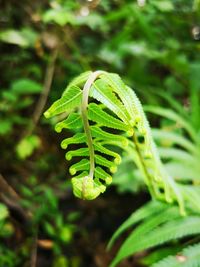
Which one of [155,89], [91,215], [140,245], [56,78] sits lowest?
[140,245]

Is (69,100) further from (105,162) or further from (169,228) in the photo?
(169,228)

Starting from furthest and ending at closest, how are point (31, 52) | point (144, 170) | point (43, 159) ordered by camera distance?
point (31, 52) < point (43, 159) < point (144, 170)

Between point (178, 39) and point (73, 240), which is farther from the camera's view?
point (178, 39)

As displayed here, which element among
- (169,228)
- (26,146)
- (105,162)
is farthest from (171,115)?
(105,162)

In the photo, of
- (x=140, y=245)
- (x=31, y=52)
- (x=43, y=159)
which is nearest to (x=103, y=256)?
(x=43, y=159)

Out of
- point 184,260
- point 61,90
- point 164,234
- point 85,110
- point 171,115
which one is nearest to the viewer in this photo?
point 85,110

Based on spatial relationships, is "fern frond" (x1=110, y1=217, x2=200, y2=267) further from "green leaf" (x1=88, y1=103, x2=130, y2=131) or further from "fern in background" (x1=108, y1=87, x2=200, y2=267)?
"green leaf" (x1=88, y1=103, x2=130, y2=131)

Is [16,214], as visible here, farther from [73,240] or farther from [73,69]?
[73,69]

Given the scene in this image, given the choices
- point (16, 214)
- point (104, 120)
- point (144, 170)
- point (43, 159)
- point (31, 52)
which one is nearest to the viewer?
point (104, 120)

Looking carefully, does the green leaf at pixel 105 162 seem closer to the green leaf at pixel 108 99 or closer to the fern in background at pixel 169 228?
the green leaf at pixel 108 99
